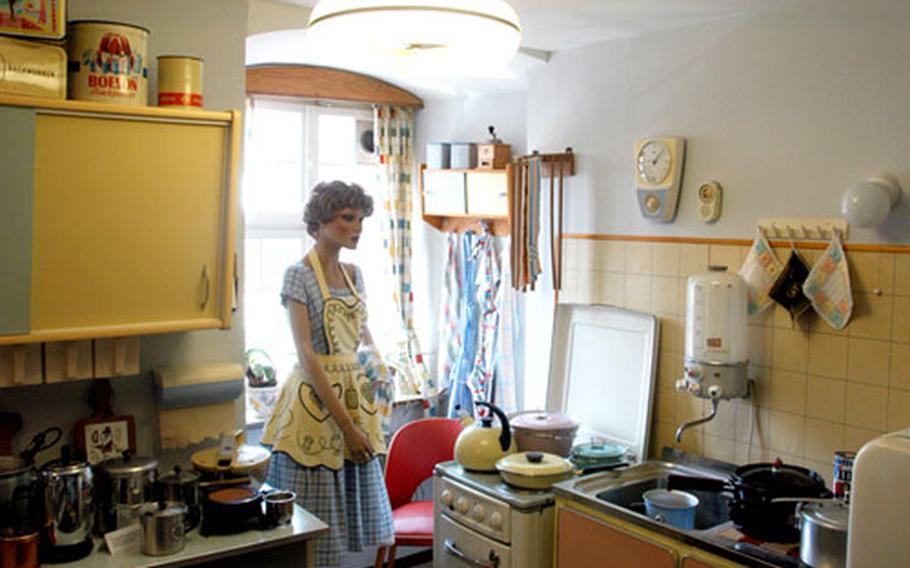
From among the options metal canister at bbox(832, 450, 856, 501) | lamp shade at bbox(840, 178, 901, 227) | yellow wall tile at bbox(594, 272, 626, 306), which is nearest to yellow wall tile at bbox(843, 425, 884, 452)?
metal canister at bbox(832, 450, 856, 501)

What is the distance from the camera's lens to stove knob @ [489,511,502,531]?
2828 mm

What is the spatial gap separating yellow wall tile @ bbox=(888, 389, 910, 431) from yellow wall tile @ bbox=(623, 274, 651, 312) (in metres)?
0.91

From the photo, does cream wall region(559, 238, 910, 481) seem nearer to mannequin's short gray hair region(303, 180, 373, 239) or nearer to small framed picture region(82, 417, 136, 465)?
mannequin's short gray hair region(303, 180, 373, 239)

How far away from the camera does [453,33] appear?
1.76 meters

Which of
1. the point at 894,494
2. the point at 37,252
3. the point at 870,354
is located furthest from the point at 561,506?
the point at 37,252

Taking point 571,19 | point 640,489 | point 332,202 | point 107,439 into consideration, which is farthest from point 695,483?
point 107,439

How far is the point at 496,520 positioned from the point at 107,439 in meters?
1.21

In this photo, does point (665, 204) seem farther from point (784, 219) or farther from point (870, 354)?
point (870, 354)

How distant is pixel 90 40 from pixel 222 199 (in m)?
0.52

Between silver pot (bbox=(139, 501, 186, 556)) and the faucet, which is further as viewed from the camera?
the faucet

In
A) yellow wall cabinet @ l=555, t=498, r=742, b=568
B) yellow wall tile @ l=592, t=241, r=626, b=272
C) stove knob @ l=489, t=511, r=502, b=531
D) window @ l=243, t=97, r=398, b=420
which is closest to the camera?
yellow wall cabinet @ l=555, t=498, r=742, b=568

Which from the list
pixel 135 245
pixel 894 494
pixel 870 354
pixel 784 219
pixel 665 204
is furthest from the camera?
pixel 665 204

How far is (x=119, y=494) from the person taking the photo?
2.26 m

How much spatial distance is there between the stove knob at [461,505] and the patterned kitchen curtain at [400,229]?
1385mm
